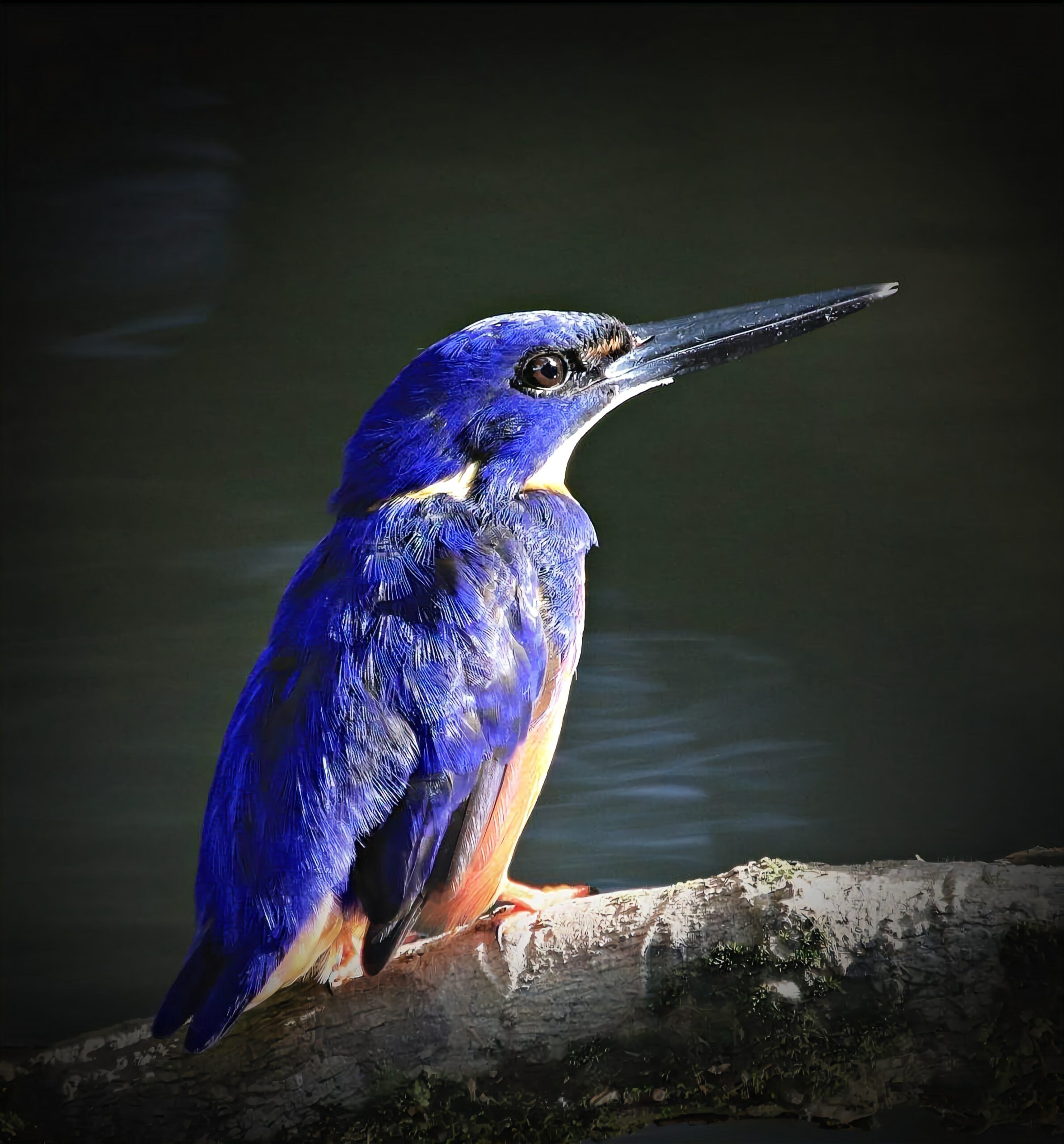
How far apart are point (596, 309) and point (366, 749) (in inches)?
44.1

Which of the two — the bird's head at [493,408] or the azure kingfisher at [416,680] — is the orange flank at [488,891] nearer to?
the azure kingfisher at [416,680]

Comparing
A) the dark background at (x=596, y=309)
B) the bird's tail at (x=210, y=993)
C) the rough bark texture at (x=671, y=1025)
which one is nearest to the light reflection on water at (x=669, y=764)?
the dark background at (x=596, y=309)

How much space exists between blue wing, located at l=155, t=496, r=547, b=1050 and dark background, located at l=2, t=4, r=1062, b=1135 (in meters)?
0.42

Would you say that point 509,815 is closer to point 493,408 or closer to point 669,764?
point 669,764

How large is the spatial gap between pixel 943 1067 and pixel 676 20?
7.02 ft

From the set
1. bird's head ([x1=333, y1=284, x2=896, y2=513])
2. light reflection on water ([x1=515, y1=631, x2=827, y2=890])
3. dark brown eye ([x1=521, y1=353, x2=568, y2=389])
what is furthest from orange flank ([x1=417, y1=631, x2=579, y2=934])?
dark brown eye ([x1=521, y1=353, x2=568, y2=389])

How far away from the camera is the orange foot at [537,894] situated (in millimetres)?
1962

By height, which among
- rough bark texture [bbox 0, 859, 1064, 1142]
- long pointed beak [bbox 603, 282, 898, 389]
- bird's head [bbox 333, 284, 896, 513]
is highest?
long pointed beak [bbox 603, 282, 898, 389]

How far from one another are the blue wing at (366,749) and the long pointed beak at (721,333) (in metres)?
0.49

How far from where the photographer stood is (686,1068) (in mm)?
1687

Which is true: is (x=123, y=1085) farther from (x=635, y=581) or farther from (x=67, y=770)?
(x=635, y=581)

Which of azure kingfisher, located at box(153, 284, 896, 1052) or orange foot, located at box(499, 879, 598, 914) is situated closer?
azure kingfisher, located at box(153, 284, 896, 1052)

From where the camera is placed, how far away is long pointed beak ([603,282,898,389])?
2.22 meters

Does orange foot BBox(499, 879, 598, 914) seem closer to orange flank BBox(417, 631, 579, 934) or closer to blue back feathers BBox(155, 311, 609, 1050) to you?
orange flank BBox(417, 631, 579, 934)
